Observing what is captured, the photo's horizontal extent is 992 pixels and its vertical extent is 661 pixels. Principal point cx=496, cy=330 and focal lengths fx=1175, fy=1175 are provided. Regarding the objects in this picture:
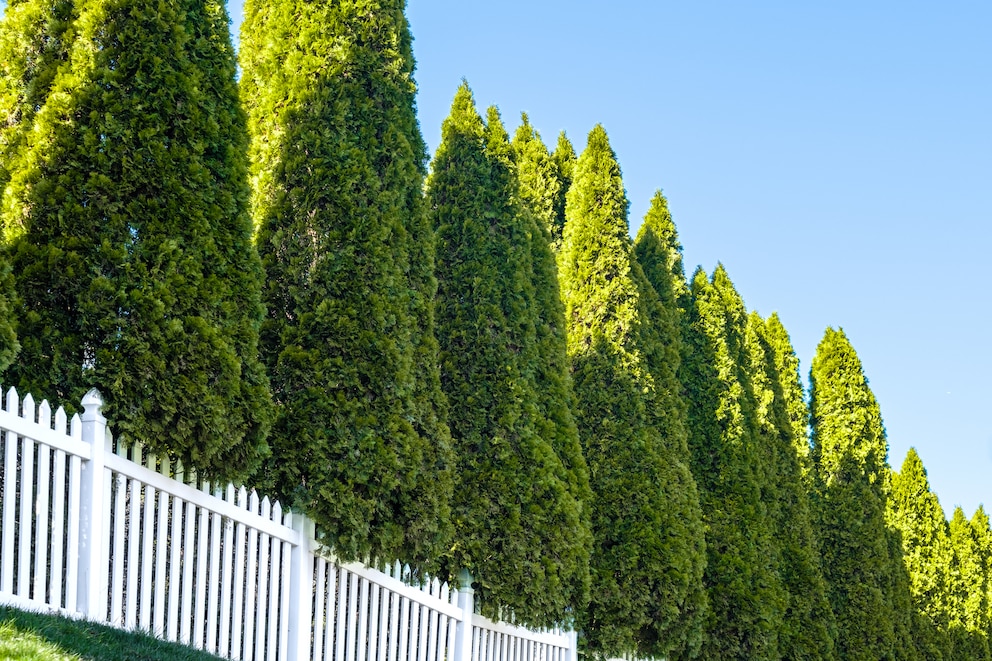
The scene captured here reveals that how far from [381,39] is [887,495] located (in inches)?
738

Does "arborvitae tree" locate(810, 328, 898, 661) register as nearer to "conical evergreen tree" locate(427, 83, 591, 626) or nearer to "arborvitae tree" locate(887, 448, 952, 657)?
"arborvitae tree" locate(887, 448, 952, 657)

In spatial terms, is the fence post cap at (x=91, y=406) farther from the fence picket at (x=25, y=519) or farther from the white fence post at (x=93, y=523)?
the fence picket at (x=25, y=519)

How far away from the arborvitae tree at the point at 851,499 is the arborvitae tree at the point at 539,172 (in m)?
9.31

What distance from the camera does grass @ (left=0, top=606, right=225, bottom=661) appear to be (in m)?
6.50

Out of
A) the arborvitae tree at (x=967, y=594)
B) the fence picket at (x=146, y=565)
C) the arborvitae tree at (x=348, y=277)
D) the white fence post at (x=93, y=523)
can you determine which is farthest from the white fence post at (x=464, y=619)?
the arborvitae tree at (x=967, y=594)

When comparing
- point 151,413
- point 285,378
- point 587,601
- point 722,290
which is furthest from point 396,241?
point 722,290

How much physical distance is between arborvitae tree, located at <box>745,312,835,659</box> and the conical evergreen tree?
7.75 meters

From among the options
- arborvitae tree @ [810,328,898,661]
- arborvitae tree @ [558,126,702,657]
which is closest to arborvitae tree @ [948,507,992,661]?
arborvitae tree @ [810,328,898,661]

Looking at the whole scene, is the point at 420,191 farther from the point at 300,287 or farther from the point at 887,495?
the point at 887,495

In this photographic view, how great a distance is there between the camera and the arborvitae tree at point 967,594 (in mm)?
28431

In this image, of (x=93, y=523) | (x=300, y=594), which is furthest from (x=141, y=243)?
(x=300, y=594)

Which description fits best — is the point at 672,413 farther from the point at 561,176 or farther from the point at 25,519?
the point at 25,519

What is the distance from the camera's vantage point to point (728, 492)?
725 inches

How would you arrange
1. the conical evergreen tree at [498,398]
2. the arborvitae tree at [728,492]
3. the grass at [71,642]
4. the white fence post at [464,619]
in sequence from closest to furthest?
1. the grass at [71,642]
2. the white fence post at [464,619]
3. the conical evergreen tree at [498,398]
4. the arborvitae tree at [728,492]
